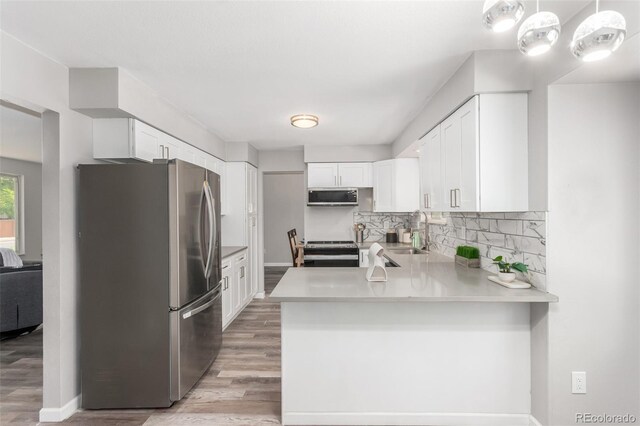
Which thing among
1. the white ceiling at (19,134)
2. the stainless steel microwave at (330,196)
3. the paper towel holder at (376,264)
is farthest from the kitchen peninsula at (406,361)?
the white ceiling at (19,134)

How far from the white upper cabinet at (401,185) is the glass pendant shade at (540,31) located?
12.2 feet

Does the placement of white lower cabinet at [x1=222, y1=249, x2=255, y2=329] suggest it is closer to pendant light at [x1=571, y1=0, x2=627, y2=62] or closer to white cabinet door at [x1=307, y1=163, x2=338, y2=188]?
white cabinet door at [x1=307, y1=163, x2=338, y2=188]

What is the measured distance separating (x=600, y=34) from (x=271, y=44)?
1.64m

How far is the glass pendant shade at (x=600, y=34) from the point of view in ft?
3.09

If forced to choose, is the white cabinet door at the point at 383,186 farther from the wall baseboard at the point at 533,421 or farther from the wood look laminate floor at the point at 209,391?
the wall baseboard at the point at 533,421

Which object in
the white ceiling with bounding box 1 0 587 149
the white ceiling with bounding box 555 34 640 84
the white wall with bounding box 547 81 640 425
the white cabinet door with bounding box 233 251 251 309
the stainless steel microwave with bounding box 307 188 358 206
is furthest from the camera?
the stainless steel microwave with bounding box 307 188 358 206

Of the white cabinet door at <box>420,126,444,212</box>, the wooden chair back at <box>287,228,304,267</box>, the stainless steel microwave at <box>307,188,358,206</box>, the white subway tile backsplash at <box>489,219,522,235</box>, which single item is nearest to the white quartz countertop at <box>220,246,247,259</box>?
the wooden chair back at <box>287,228,304,267</box>

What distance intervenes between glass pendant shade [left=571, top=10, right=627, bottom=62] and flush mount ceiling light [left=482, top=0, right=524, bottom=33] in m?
0.17

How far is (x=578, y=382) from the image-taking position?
197 centimetres

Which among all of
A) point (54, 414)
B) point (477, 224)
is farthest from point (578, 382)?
point (54, 414)

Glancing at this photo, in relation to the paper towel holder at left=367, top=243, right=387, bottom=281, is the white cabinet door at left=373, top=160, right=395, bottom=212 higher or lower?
higher

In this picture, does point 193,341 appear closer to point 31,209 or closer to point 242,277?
point 242,277

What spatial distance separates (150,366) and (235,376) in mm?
760

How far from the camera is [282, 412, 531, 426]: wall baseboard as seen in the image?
7.09 feet
